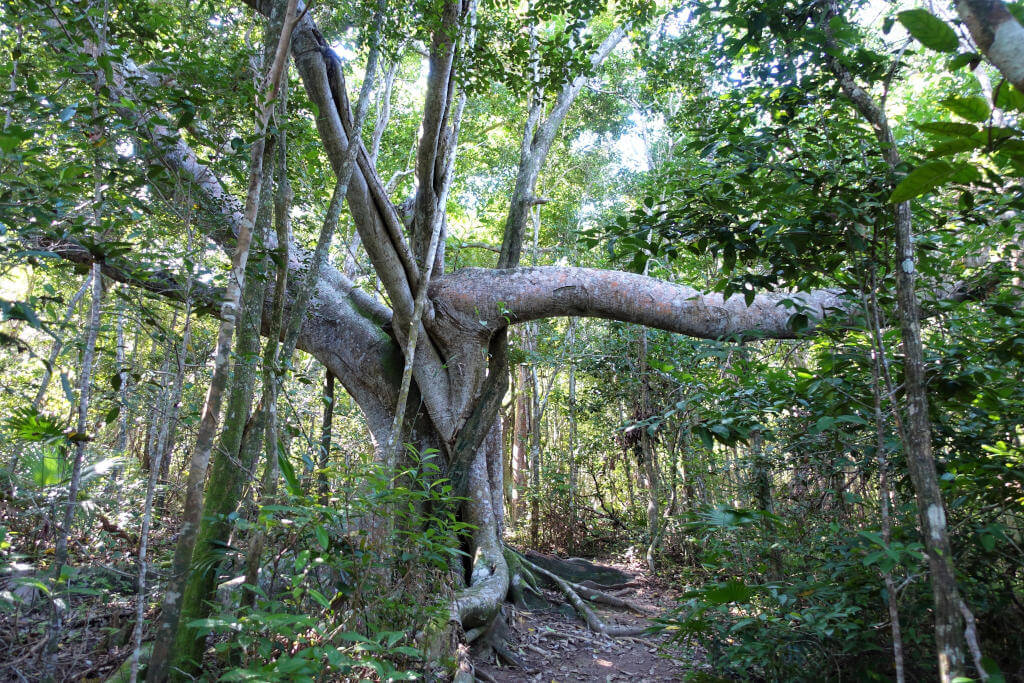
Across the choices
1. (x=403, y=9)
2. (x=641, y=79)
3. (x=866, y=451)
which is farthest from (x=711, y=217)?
(x=641, y=79)

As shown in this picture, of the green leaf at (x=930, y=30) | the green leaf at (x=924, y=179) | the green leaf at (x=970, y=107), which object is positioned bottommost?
the green leaf at (x=924, y=179)

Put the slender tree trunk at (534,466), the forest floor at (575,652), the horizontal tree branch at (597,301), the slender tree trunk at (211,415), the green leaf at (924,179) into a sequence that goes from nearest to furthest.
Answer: the green leaf at (924,179) → the slender tree trunk at (211,415) → the forest floor at (575,652) → the horizontal tree branch at (597,301) → the slender tree trunk at (534,466)

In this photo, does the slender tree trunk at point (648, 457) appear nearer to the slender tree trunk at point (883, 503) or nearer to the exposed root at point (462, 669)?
the exposed root at point (462, 669)

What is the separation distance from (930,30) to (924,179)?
32 centimetres

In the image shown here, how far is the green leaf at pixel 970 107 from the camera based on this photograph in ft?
3.43

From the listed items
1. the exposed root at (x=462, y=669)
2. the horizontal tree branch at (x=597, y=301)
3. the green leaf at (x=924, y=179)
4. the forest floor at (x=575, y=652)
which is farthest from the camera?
the horizontal tree branch at (x=597, y=301)

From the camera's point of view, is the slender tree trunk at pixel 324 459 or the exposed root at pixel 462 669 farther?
the exposed root at pixel 462 669

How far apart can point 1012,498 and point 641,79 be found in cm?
973

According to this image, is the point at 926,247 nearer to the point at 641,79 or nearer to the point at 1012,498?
the point at 1012,498

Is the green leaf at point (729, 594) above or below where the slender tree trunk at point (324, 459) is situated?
below

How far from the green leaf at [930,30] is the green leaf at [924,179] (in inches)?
10.3

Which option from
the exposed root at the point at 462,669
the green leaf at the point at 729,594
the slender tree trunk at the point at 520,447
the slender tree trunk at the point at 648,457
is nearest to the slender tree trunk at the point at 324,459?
the exposed root at the point at 462,669

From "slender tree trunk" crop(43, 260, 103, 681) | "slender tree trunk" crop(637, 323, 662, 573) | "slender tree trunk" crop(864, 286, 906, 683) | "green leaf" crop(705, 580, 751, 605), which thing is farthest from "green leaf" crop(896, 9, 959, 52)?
A: "slender tree trunk" crop(637, 323, 662, 573)

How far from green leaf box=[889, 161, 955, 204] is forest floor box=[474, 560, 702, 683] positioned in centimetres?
355
